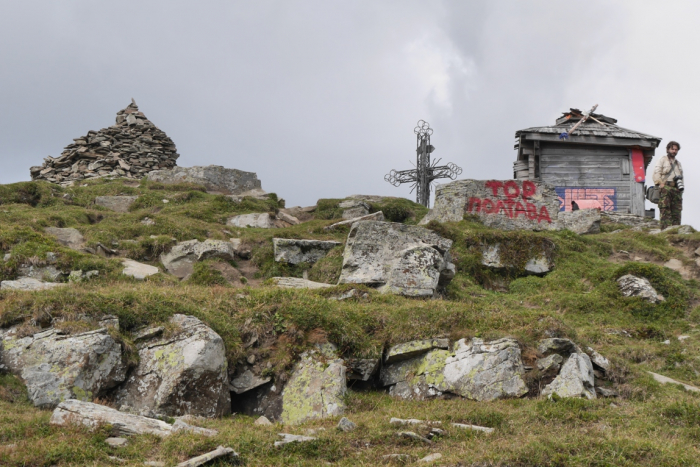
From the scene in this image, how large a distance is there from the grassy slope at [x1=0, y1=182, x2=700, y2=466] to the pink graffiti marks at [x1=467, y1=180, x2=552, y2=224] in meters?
1.96

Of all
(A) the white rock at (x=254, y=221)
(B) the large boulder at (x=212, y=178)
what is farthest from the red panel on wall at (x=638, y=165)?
(A) the white rock at (x=254, y=221)

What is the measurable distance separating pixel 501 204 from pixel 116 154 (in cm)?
2117

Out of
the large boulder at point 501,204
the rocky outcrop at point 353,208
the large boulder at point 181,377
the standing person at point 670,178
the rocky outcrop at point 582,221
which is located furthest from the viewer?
the rocky outcrop at point 353,208

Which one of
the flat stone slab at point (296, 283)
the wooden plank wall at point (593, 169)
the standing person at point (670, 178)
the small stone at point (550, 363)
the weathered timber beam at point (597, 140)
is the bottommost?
the small stone at point (550, 363)

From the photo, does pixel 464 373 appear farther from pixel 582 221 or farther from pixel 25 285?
pixel 582 221

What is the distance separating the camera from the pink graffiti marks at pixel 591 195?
31.5 metres

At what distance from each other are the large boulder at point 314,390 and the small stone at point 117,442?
290 cm

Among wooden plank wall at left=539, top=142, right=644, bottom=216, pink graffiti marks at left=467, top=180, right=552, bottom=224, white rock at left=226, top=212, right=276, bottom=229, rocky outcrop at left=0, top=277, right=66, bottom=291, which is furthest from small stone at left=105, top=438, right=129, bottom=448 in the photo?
wooden plank wall at left=539, top=142, right=644, bottom=216

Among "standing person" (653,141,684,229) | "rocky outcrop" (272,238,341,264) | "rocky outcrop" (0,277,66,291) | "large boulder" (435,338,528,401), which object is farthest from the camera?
"standing person" (653,141,684,229)

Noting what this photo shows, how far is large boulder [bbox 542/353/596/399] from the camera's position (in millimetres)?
9383

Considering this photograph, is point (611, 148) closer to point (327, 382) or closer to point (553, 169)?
point (553, 169)

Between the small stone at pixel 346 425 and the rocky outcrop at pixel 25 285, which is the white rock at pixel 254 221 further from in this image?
the small stone at pixel 346 425

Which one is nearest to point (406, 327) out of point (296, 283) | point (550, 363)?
point (550, 363)

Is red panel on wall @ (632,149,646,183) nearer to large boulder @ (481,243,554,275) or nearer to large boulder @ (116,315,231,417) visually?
large boulder @ (481,243,554,275)
